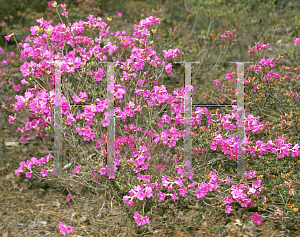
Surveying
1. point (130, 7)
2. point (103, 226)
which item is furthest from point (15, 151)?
point (130, 7)

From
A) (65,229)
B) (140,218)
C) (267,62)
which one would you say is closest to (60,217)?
(65,229)

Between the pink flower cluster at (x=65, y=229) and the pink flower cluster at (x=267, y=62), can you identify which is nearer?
the pink flower cluster at (x=65, y=229)

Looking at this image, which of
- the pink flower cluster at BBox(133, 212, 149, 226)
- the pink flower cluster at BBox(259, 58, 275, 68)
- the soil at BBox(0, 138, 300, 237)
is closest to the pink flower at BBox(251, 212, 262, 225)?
the soil at BBox(0, 138, 300, 237)

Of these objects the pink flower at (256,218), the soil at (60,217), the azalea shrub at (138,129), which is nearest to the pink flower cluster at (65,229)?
the azalea shrub at (138,129)

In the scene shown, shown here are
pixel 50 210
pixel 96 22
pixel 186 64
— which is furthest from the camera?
pixel 186 64

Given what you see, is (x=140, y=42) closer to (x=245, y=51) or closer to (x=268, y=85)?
(x=268, y=85)

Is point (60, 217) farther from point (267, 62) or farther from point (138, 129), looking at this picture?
point (267, 62)

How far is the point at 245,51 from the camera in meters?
5.93

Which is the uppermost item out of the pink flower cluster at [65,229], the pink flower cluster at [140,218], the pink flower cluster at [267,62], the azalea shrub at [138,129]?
the pink flower cluster at [267,62]

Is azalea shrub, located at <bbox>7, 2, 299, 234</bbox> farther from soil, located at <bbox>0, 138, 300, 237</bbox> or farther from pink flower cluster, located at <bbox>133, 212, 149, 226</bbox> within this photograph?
soil, located at <bbox>0, 138, 300, 237</bbox>

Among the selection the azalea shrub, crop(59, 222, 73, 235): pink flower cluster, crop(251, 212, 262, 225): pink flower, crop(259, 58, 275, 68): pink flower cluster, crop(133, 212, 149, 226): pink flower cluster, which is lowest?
crop(59, 222, 73, 235): pink flower cluster

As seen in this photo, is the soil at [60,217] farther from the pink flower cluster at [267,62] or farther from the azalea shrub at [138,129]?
the pink flower cluster at [267,62]

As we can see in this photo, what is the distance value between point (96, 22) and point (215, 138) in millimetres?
1664

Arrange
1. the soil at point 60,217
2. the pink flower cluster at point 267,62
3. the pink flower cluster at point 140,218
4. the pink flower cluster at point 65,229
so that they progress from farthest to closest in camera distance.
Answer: the pink flower cluster at point 267,62, the soil at point 60,217, the pink flower cluster at point 65,229, the pink flower cluster at point 140,218
